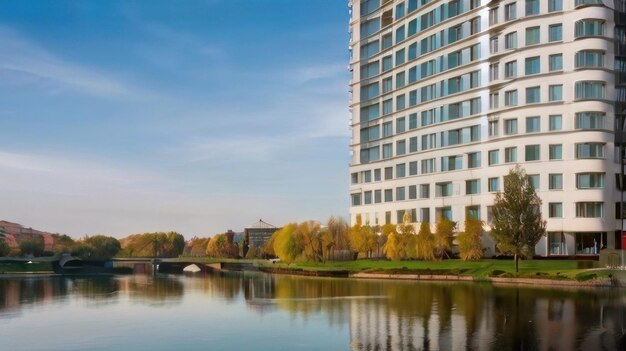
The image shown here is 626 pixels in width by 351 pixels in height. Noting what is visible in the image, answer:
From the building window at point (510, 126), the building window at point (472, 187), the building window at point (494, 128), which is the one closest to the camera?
the building window at point (510, 126)

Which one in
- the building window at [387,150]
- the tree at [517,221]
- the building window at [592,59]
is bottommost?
the tree at [517,221]

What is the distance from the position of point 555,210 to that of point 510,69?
20.3 m

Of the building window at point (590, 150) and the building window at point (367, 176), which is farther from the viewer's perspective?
the building window at point (367, 176)

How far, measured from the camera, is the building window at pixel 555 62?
94062 millimetres

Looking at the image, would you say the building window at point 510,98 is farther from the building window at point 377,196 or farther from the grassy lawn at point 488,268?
the building window at point 377,196

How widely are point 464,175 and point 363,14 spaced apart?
139ft

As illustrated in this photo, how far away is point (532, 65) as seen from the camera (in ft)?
317

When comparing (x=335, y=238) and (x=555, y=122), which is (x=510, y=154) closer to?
(x=555, y=122)

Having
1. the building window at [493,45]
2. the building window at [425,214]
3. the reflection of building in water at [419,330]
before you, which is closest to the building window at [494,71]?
the building window at [493,45]

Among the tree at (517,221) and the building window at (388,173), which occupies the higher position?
the building window at (388,173)

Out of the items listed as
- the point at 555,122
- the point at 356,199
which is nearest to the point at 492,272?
the point at 555,122

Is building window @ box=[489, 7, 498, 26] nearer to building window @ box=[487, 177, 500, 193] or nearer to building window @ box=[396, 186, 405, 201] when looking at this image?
building window @ box=[487, 177, 500, 193]

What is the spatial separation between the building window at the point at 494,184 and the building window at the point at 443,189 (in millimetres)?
8526

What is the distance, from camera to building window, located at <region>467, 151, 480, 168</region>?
4131 inches
